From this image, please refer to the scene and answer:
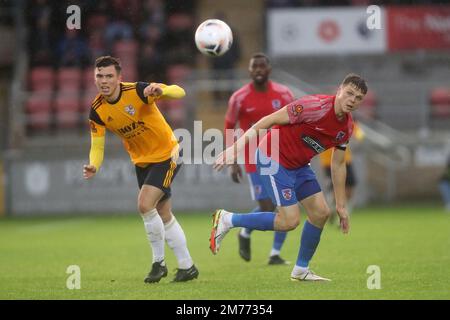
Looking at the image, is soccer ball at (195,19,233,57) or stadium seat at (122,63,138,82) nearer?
soccer ball at (195,19,233,57)

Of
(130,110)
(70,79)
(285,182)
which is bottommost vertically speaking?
(285,182)

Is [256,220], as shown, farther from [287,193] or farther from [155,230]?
[155,230]

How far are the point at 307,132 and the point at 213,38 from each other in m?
1.78

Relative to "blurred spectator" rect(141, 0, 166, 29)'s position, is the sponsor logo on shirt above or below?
below

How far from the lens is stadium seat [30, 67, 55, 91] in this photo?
22.2 meters

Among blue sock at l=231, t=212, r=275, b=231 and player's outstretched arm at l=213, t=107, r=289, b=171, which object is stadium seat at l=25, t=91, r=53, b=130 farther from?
player's outstretched arm at l=213, t=107, r=289, b=171

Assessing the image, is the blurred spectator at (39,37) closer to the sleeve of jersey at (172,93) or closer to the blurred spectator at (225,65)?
the blurred spectator at (225,65)

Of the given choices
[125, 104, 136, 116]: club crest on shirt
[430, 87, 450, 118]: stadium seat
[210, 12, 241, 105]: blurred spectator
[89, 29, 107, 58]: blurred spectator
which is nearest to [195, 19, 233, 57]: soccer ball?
[125, 104, 136, 116]: club crest on shirt

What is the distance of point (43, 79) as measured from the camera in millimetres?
22172

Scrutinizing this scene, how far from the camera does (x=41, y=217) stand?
20188mm

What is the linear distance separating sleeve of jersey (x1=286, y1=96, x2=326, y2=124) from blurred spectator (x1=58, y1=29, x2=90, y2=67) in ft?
46.5

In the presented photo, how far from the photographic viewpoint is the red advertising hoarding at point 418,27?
22000mm

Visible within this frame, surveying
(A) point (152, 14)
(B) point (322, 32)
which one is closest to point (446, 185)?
(B) point (322, 32)

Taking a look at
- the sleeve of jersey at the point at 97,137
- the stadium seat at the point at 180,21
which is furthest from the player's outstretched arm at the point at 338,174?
the stadium seat at the point at 180,21
